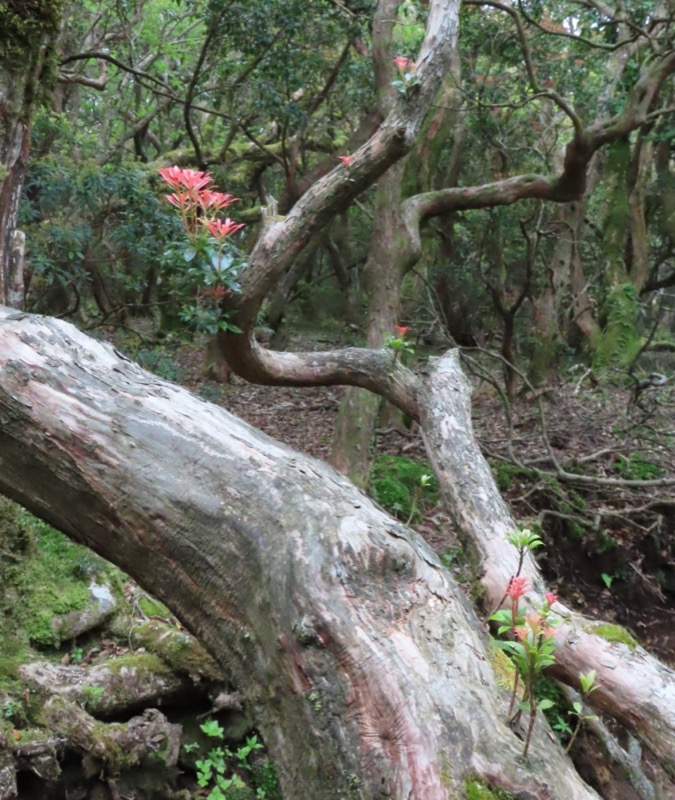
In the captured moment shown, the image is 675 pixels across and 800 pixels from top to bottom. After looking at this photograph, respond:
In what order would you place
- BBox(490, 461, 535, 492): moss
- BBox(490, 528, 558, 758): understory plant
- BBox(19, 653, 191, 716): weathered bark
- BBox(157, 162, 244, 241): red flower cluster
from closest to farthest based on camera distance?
BBox(490, 528, 558, 758): understory plant, BBox(157, 162, 244, 241): red flower cluster, BBox(19, 653, 191, 716): weathered bark, BBox(490, 461, 535, 492): moss

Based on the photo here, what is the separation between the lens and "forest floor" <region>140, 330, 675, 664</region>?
6.46 m

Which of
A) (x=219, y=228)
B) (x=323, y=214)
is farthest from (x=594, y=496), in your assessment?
(x=219, y=228)

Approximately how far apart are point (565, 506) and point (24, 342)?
234 inches

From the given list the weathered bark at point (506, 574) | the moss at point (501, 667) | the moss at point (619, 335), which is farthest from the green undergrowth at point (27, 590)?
the moss at point (619, 335)

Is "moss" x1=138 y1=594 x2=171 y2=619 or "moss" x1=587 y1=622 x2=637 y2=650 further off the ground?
"moss" x1=587 y1=622 x2=637 y2=650

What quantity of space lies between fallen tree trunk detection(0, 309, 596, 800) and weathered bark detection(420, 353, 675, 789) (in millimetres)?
1320

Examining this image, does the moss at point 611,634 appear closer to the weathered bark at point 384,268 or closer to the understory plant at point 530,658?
the understory plant at point 530,658

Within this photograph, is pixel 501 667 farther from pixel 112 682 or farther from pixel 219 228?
pixel 112 682

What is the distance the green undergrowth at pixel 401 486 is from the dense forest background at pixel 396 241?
0.04m

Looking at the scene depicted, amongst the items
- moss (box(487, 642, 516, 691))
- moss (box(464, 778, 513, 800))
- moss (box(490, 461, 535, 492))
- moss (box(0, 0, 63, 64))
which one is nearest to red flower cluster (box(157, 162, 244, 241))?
moss (box(0, 0, 63, 64))

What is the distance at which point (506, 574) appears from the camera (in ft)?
9.97

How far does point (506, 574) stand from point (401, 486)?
150 inches

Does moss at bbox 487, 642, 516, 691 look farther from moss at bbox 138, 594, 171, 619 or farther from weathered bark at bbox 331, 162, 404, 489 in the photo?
weathered bark at bbox 331, 162, 404, 489

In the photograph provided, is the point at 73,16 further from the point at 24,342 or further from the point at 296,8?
the point at 24,342
